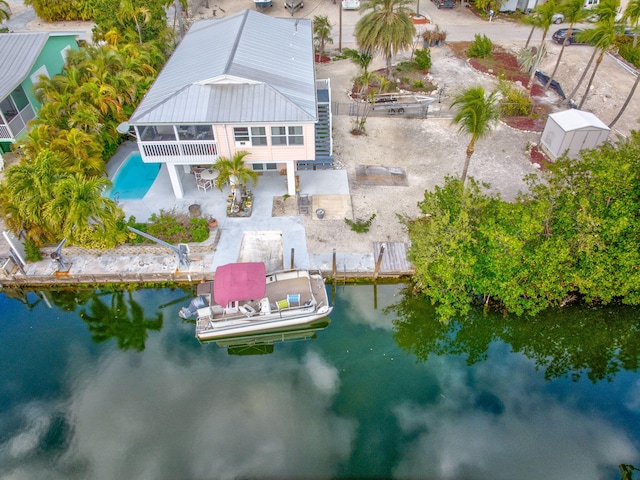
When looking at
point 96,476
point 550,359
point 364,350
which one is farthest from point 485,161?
point 96,476

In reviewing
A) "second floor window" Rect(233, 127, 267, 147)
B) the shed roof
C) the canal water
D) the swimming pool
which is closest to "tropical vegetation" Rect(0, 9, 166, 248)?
the swimming pool

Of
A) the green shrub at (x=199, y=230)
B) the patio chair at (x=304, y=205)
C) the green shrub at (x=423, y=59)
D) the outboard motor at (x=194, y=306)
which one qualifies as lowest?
the outboard motor at (x=194, y=306)

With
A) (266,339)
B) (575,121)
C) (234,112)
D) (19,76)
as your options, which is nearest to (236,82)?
(234,112)

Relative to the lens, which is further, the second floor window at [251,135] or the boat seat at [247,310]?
the second floor window at [251,135]

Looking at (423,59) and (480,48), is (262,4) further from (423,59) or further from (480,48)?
(480,48)

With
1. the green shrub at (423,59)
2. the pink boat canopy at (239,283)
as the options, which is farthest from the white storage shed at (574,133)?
the pink boat canopy at (239,283)

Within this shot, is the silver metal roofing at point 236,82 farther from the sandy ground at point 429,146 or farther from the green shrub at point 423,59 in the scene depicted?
the green shrub at point 423,59
